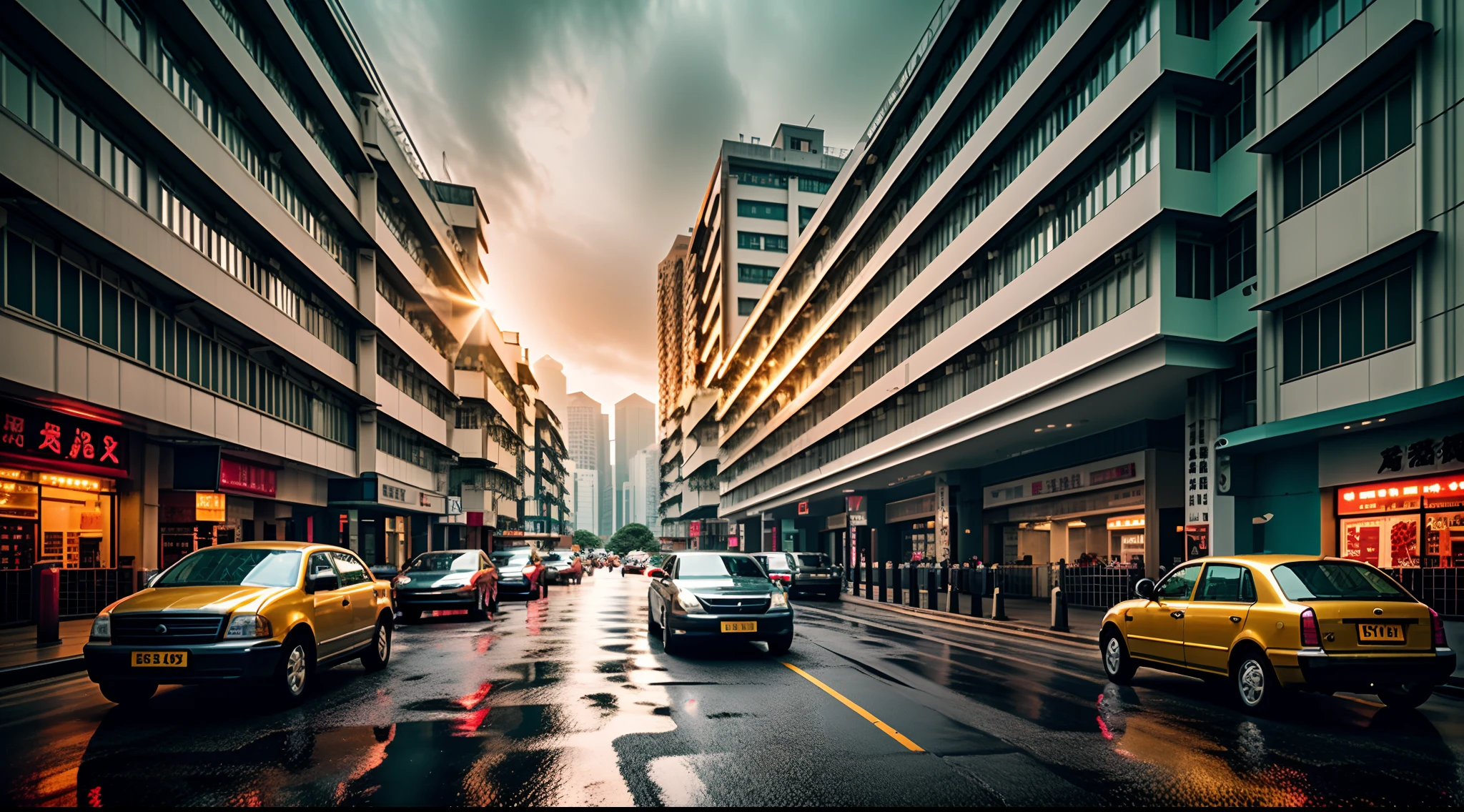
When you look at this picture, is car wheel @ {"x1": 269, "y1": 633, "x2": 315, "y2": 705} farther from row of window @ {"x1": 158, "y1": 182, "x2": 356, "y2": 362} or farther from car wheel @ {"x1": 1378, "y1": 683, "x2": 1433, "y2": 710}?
row of window @ {"x1": 158, "y1": 182, "x2": 356, "y2": 362}

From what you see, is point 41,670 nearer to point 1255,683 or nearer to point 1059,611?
point 1255,683

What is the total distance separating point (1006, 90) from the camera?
91.9 feet

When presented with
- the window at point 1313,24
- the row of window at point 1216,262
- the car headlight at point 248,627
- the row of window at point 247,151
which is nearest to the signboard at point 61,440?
the row of window at point 247,151

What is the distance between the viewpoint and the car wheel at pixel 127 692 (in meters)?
8.99

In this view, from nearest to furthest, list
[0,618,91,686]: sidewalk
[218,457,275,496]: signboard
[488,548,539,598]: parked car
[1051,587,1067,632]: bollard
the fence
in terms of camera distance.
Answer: [0,618,91,686]: sidewalk, the fence, [1051,587,1067,632]: bollard, [218,457,275,496]: signboard, [488,548,539,598]: parked car

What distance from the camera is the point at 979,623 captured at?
21219mm

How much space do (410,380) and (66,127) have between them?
94.2 ft

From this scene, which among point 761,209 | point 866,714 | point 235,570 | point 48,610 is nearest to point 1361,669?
point 866,714

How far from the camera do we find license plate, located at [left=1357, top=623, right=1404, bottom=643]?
342 inches

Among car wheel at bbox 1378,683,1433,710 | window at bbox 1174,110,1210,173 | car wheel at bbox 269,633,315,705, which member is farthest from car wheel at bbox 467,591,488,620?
window at bbox 1174,110,1210,173

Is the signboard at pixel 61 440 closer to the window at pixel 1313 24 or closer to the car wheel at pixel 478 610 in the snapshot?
the car wheel at pixel 478 610

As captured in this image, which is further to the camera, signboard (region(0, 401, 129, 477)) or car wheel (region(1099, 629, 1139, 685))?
signboard (region(0, 401, 129, 477))

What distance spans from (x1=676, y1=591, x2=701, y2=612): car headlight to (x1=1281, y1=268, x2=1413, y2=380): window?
1200 centimetres

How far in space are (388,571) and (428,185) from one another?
36274mm
